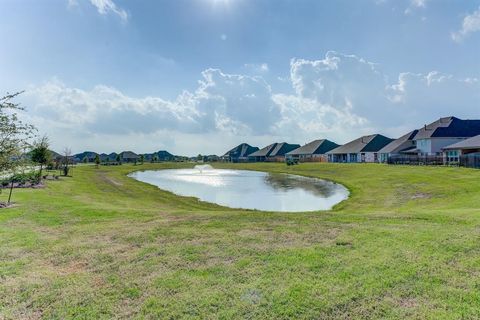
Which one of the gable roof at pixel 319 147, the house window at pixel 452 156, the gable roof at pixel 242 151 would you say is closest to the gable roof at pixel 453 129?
the house window at pixel 452 156

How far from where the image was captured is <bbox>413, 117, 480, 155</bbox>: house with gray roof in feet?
188

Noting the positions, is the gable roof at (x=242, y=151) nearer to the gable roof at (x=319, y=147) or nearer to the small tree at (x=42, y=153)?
the gable roof at (x=319, y=147)

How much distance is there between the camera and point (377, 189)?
32.7 m

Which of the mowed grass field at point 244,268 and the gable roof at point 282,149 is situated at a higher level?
the gable roof at point 282,149

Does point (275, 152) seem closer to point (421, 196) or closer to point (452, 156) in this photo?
point (452, 156)

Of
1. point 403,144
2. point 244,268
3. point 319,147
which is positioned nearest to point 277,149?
point 319,147

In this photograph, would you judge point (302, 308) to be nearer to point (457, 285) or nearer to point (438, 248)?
point (457, 285)

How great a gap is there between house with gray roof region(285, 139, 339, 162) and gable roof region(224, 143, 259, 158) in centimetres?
4274

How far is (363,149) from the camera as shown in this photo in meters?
80.7

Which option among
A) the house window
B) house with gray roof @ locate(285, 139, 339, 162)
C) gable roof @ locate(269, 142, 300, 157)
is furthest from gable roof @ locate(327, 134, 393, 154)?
gable roof @ locate(269, 142, 300, 157)

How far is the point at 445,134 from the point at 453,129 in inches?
81.1

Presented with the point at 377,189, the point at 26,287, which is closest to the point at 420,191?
the point at 377,189

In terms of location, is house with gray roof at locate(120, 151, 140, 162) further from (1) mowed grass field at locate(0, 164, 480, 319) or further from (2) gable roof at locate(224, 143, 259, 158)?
(1) mowed grass field at locate(0, 164, 480, 319)

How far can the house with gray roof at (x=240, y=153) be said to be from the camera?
14725 centimetres
